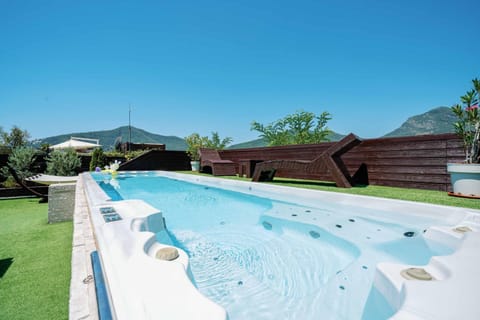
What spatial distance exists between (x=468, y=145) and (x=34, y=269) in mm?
6773

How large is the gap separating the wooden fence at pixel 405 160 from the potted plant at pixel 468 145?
0.39 m

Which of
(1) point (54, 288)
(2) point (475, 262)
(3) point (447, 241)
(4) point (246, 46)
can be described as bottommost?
(1) point (54, 288)

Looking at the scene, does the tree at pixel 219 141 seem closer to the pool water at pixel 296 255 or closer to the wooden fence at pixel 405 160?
the wooden fence at pixel 405 160

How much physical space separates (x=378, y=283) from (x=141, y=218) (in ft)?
6.32

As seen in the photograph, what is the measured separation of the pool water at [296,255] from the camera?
1.48 metres

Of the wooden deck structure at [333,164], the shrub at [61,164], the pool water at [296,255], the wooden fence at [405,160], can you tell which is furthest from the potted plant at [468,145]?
the shrub at [61,164]

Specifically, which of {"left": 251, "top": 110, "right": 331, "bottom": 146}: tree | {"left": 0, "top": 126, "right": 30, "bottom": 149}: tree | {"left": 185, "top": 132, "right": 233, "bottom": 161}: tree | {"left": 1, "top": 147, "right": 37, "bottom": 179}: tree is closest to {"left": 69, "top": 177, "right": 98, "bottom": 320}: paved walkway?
{"left": 1, "top": 147, "right": 37, "bottom": 179}: tree

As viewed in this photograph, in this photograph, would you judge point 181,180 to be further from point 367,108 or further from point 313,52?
point 367,108

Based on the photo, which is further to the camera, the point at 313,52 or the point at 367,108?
the point at 367,108

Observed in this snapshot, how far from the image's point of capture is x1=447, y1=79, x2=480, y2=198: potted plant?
3605 millimetres

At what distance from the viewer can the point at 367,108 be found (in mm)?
21031

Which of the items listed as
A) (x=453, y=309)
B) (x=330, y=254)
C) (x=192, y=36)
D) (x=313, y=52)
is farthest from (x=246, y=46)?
(x=453, y=309)

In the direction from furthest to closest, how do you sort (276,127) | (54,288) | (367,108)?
(276,127) < (367,108) < (54,288)

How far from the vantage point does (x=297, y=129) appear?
79.4 feet
